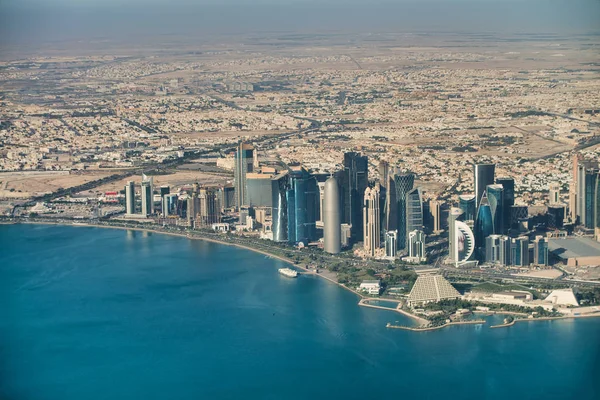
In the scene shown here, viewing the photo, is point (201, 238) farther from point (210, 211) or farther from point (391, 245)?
point (391, 245)

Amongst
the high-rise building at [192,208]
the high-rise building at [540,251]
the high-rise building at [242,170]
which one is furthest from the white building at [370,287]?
the high-rise building at [242,170]

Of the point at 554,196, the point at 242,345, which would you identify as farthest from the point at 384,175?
the point at 242,345

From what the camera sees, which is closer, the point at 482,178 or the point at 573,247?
the point at 573,247

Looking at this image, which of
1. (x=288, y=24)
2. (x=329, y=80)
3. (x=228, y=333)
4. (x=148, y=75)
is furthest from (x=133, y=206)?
(x=288, y=24)

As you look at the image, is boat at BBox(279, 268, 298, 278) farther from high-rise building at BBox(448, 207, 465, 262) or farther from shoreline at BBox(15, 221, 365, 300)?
high-rise building at BBox(448, 207, 465, 262)

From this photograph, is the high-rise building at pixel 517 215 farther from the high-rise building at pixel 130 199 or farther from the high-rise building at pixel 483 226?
the high-rise building at pixel 130 199

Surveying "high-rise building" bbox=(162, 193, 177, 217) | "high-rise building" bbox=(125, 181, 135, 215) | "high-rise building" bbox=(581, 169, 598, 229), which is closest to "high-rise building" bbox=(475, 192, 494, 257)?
"high-rise building" bbox=(581, 169, 598, 229)
